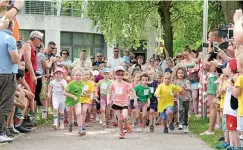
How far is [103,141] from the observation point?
11.7m

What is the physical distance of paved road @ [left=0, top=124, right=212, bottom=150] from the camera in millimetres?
10672

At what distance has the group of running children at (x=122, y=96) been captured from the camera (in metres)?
13.2

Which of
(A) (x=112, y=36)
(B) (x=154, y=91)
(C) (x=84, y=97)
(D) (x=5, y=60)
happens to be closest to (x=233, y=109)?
(D) (x=5, y=60)

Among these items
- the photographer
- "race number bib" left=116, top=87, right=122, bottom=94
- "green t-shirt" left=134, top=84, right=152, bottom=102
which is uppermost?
the photographer

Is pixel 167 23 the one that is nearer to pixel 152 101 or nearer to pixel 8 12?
pixel 152 101

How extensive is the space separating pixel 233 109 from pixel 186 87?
210 inches

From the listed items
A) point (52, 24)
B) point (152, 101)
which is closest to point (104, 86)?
point (152, 101)

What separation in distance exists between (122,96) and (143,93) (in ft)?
7.51

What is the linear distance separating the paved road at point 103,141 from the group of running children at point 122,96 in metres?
0.33

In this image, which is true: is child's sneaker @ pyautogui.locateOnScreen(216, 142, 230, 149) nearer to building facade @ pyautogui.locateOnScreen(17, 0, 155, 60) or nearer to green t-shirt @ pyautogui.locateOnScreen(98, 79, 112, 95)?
green t-shirt @ pyautogui.locateOnScreen(98, 79, 112, 95)

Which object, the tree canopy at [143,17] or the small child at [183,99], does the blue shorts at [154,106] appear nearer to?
the small child at [183,99]

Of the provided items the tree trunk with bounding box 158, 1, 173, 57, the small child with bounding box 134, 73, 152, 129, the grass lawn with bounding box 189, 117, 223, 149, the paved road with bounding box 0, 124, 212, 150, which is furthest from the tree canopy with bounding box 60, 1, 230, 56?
the paved road with bounding box 0, 124, 212, 150

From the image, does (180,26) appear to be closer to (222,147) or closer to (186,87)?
(186,87)

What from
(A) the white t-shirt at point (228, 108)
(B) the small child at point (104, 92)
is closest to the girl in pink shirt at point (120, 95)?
(B) the small child at point (104, 92)
